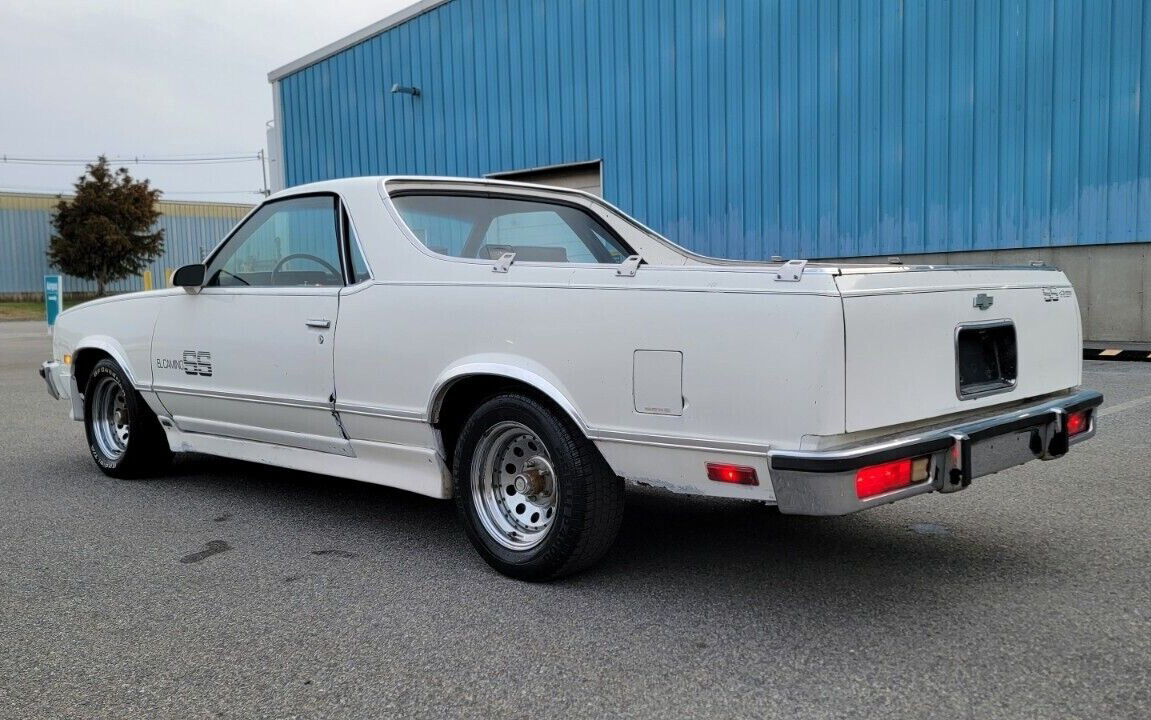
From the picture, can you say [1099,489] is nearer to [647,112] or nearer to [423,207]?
[423,207]

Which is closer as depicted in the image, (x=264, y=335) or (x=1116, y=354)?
(x=264, y=335)

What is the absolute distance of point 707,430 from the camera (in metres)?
3.03

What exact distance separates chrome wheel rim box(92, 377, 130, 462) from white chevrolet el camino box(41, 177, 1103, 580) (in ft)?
2.20

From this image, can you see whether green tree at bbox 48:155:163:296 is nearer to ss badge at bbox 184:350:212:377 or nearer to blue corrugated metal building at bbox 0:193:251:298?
blue corrugated metal building at bbox 0:193:251:298

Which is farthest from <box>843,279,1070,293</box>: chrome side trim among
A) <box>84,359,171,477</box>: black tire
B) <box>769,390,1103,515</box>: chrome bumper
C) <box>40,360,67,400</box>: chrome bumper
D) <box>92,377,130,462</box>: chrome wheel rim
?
<box>40,360,67,400</box>: chrome bumper

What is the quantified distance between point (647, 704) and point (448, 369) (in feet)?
5.24

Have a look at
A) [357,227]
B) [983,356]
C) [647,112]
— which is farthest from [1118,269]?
[357,227]

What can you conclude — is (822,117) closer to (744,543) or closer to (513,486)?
(744,543)

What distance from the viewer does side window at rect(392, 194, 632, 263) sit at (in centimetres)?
425

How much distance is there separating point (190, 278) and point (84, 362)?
1.54 m

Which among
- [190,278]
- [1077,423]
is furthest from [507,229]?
[1077,423]

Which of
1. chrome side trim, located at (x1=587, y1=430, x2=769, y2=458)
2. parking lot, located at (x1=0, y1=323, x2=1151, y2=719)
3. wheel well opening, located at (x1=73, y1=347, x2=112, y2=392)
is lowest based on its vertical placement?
parking lot, located at (x1=0, y1=323, x2=1151, y2=719)

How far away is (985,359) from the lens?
11.1ft

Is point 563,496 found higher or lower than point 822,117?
lower
